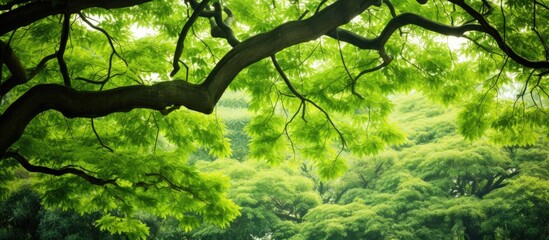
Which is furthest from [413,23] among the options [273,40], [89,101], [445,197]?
[445,197]

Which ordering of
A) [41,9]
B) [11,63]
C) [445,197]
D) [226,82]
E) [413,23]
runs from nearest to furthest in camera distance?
1. [41,9]
2. [226,82]
3. [11,63]
4. [413,23]
5. [445,197]

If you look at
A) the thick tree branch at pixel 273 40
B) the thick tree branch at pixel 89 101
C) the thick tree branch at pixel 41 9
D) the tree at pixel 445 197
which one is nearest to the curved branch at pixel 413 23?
the thick tree branch at pixel 273 40

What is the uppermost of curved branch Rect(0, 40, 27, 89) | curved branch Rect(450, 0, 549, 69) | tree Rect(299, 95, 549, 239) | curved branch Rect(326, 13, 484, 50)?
tree Rect(299, 95, 549, 239)

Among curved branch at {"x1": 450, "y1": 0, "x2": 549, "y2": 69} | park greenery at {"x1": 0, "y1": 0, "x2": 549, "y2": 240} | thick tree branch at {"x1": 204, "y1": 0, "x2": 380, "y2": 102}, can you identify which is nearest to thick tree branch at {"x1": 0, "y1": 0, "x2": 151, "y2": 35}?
park greenery at {"x1": 0, "y1": 0, "x2": 549, "y2": 240}

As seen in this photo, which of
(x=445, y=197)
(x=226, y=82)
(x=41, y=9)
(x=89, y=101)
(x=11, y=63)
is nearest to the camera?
(x=89, y=101)

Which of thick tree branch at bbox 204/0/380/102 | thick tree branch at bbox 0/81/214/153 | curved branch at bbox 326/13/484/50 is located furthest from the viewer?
curved branch at bbox 326/13/484/50

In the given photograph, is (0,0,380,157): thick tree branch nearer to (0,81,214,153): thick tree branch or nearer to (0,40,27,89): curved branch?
(0,81,214,153): thick tree branch

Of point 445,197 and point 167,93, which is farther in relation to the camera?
point 445,197

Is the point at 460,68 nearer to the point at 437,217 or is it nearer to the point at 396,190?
the point at 437,217

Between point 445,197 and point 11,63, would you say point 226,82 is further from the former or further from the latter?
point 445,197

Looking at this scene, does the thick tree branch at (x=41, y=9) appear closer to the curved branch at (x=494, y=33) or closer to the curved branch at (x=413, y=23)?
the curved branch at (x=413, y=23)

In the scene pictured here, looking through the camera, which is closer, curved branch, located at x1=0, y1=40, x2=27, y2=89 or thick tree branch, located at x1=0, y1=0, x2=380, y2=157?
thick tree branch, located at x1=0, y1=0, x2=380, y2=157

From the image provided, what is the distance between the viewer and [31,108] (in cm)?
245

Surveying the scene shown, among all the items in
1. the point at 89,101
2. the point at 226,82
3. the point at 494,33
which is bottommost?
the point at 89,101
